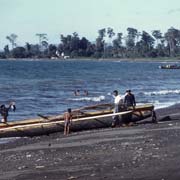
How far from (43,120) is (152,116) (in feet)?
15.9

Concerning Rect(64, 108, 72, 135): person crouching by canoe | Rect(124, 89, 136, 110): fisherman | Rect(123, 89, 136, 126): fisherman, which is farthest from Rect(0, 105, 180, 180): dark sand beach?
Rect(124, 89, 136, 110): fisherman

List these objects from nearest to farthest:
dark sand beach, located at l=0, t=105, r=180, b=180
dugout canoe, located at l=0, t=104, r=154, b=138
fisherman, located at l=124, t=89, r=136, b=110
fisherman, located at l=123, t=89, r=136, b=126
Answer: dark sand beach, located at l=0, t=105, r=180, b=180
dugout canoe, located at l=0, t=104, r=154, b=138
fisherman, located at l=123, t=89, r=136, b=126
fisherman, located at l=124, t=89, r=136, b=110

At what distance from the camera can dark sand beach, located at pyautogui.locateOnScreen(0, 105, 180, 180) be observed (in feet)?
46.1

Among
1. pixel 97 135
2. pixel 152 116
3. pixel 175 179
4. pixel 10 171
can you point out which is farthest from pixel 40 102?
pixel 175 179

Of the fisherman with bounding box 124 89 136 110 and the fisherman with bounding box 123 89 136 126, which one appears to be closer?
the fisherman with bounding box 123 89 136 126

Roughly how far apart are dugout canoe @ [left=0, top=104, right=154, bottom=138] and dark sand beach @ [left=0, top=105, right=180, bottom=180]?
1040mm

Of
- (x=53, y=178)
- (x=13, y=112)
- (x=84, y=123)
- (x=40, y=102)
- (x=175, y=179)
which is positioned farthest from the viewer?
(x=40, y=102)

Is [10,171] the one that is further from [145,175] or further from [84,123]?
[84,123]

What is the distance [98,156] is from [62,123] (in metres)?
9.59

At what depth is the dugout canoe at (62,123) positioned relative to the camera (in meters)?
25.8

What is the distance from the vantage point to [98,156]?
16.9 meters

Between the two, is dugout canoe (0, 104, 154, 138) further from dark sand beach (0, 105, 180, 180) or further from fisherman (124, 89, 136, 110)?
dark sand beach (0, 105, 180, 180)

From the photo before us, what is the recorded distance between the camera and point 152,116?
91.6ft

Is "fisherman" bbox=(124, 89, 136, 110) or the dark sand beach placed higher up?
"fisherman" bbox=(124, 89, 136, 110)
